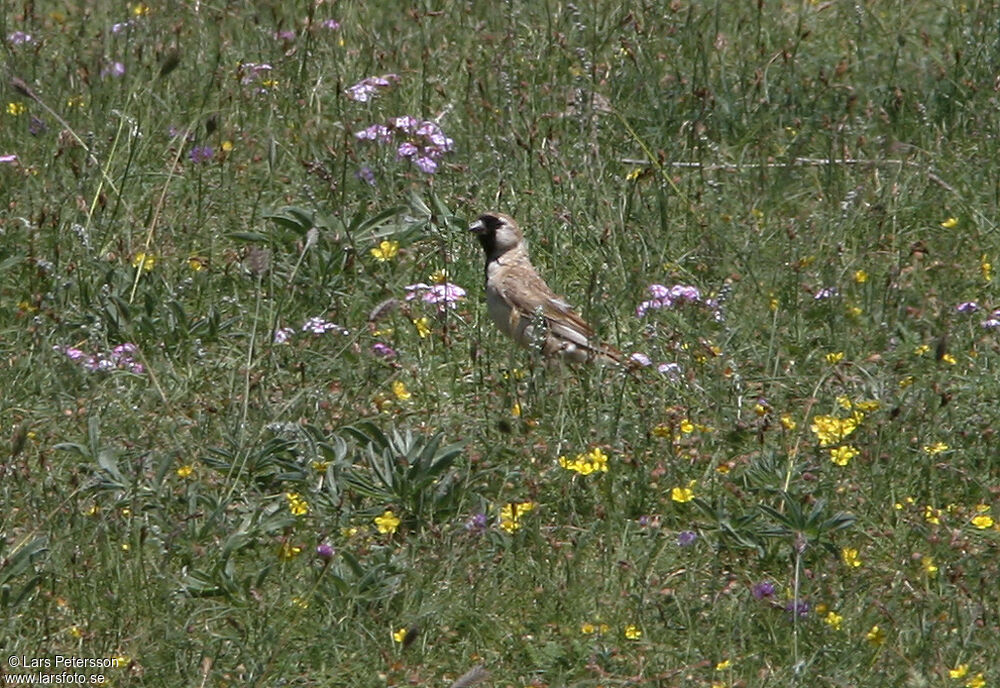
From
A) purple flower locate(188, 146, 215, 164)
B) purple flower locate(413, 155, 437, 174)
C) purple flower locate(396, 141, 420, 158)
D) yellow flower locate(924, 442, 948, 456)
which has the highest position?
purple flower locate(396, 141, 420, 158)

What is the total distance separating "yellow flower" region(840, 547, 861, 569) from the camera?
5.14 metres

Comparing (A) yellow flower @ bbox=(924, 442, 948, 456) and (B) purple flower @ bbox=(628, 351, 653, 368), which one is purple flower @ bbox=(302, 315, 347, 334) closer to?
(B) purple flower @ bbox=(628, 351, 653, 368)

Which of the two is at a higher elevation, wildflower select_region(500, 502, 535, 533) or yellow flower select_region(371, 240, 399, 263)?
yellow flower select_region(371, 240, 399, 263)

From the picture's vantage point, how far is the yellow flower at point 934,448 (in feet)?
18.3

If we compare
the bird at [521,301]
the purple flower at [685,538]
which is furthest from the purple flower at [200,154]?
the purple flower at [685,538]

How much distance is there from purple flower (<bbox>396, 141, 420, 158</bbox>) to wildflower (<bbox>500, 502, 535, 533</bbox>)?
2.51 m

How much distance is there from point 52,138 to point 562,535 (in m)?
3.46

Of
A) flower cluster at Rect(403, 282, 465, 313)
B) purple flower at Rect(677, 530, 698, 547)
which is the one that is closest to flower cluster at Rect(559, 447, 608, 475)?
purple flower at Rect(677, 530, 698, 547)

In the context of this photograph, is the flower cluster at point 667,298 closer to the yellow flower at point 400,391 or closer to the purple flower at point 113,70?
the yellow flower at point 400,391

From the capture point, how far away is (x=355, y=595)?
4.86 m

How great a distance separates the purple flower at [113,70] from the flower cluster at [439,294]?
79.4 inches

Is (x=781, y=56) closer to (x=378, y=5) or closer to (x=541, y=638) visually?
(x=378, y=5)

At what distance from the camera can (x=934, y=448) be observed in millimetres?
5637

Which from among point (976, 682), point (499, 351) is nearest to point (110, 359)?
point (499, 351)
